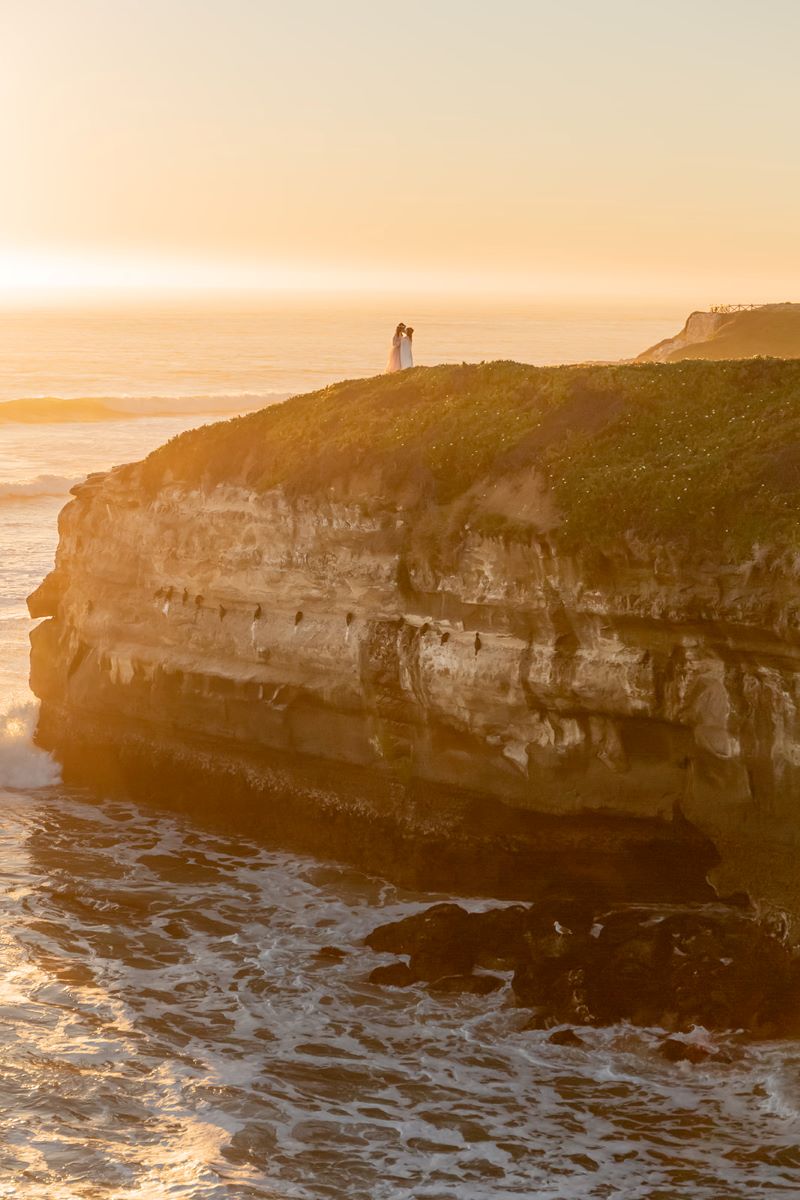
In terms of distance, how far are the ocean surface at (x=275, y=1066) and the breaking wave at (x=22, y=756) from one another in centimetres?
97

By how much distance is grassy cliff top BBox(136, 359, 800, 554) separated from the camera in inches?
763

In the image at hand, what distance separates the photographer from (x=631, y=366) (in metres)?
23.0

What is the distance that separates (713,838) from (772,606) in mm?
3340

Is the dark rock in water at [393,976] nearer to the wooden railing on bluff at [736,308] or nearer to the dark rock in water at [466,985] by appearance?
the dark rock in water at [466,985]

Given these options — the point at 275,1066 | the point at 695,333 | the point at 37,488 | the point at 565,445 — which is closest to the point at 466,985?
the point at 275,1066

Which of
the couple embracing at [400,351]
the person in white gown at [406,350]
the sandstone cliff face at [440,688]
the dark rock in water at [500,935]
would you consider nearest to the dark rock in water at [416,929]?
the dark rock in water at [500,935]

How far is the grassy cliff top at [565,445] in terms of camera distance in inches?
763

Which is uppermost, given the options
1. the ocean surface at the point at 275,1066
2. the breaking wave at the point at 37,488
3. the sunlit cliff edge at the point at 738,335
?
the sunlit cliff edge at the point at 738,335

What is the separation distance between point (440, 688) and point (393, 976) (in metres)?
4.52

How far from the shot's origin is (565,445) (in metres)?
21.5

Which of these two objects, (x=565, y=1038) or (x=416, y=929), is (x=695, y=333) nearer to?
(x=416, y=929)

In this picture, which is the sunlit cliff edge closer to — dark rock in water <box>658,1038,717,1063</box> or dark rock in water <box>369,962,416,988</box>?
dark rock in water <box>369,962,416,988</box>

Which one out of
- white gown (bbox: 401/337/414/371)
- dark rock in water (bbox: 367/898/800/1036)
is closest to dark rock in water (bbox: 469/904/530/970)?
dark rock in water (bbox: 367/898/800/1036)

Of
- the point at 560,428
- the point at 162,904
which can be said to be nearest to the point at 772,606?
the point at 560,428
